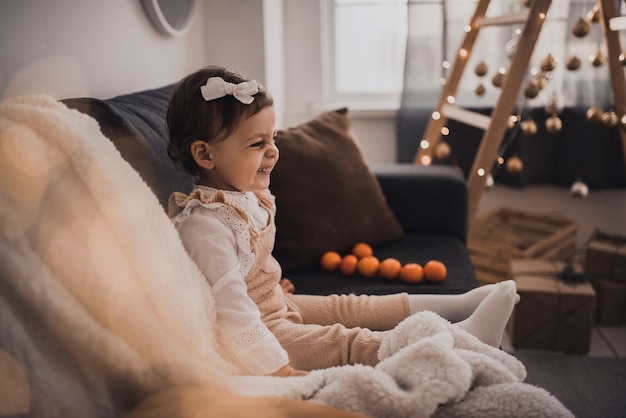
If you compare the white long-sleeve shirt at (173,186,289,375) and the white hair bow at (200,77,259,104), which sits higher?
the white hair bow at (200,77,259,104)

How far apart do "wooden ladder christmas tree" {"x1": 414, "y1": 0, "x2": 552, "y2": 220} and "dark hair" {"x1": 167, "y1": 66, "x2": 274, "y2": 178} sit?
1.16 meters

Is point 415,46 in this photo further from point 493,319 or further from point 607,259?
point 493,319

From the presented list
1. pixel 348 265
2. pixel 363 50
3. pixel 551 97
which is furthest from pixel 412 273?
pixel 363 50

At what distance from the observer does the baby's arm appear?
3.21ft

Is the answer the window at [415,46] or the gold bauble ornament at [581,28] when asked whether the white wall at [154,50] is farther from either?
the gold bauble ornament at [581,28]

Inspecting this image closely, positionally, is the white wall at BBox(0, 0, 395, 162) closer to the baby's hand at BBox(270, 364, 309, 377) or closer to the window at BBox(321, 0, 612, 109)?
the window at BBox(321, 0, 612, 109)

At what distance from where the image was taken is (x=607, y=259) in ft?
7.24

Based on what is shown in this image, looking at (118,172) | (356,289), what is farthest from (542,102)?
(118,172)

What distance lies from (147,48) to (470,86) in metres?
1.56

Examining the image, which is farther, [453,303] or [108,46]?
[108,46]

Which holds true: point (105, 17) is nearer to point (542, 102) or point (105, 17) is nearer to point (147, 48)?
point (147, 48)

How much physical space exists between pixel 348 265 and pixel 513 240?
119 centimetres

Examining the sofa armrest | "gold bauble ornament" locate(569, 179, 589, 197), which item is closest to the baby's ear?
the sofa armrest

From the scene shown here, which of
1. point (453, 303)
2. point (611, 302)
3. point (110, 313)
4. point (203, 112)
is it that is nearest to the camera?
point (110, 313)
